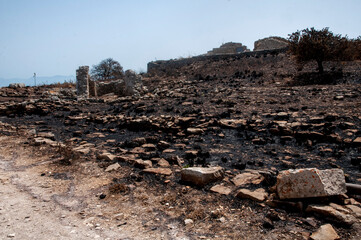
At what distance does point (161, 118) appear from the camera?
8.66 metres

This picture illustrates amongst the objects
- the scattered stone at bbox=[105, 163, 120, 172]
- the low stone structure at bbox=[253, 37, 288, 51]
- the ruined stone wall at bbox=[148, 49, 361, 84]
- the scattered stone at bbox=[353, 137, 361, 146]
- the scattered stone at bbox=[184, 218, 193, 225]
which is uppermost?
the low stone structure at bbox=[253, 37, 288, 51]

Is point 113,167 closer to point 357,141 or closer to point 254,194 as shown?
point 254,194

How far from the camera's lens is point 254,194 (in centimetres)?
352

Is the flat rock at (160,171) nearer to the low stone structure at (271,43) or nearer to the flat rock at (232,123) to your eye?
the flat rock at (232,123)

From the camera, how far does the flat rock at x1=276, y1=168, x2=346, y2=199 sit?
3059mm

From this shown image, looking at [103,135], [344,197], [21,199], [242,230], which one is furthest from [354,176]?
[103,135]

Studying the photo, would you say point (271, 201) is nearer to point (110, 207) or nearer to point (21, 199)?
point (110, 207)

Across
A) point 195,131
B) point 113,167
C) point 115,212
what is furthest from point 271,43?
point 115,212

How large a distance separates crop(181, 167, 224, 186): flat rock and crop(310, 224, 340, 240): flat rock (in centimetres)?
177

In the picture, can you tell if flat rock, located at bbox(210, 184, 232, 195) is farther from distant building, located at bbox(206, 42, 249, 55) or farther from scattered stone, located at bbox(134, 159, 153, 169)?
distant building, located at bbox(206, 42, 249, 55)

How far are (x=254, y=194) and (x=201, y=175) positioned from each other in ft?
2.96

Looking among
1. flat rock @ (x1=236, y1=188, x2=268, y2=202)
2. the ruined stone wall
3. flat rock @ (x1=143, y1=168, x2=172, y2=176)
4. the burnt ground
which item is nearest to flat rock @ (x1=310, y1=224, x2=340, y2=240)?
the burnt ground

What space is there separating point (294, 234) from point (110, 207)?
8.26 ft

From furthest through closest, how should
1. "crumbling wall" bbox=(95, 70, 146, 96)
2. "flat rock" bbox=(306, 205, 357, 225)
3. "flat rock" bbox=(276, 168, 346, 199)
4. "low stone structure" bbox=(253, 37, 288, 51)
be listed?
"low stone structure" bbox=(253, 37, 288, 51) < "crumbling wall" bbox=(95, 70, 146, 96) < "flat rock" bbox=(276, 168, 346, 199) < "flat rock" bbox=(306, 205, 357, 225)
